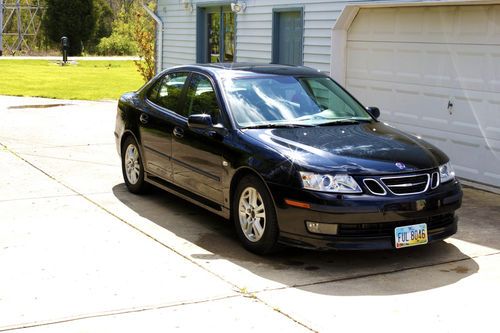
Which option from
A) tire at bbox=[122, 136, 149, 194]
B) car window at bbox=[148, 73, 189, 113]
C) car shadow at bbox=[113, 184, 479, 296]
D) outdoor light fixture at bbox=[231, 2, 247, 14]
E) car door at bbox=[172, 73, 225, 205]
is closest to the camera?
car shadow at bbox=[113, 184, 479, 296]

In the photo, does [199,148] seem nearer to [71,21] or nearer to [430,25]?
[430,25]

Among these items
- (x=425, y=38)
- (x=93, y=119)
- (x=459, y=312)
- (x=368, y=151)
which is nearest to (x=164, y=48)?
(x=93, y=119)

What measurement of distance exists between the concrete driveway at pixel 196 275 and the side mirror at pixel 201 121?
987 millimetres

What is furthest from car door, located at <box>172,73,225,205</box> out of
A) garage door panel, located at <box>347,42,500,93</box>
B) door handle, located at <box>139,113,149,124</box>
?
garage door panel, located at <box>347,42,500,93</box>

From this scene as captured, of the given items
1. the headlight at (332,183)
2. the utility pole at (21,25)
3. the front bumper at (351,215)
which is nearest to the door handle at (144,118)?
the front bumper at (351,215)

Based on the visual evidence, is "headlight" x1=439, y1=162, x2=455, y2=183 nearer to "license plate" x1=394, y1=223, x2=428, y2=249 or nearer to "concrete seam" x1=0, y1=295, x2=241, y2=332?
"license plate" x1=394, y1=223, x2=428, y2=249

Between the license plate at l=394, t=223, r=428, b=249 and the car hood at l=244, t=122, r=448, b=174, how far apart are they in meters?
0.45

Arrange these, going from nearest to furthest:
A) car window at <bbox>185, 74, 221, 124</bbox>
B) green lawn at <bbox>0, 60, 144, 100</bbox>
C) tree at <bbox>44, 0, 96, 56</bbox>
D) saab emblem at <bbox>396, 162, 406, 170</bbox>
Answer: saab emblem at <bbox>396, 162, 406, 170</bbox>
car window at <bbox>185, 74, 221, 124</bbox>
green lawn at <bbox>0, 60, 144, 100</bbox>
tree at <bbox>44, 0, 96, 56</bbox>

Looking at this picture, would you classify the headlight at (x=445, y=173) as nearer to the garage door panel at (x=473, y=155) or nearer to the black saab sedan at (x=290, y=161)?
the black saab sedan at (x=290, y=161)

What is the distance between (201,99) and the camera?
7328 millimetres

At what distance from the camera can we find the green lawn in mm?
21641

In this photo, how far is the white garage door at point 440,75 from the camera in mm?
9281

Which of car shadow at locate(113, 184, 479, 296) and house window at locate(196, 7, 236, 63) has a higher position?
house window at locate(196, 7, 236, 63)

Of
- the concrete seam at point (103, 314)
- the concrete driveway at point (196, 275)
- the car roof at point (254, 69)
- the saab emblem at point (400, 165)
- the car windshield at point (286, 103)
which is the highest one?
the car roof at point (254, 69)
